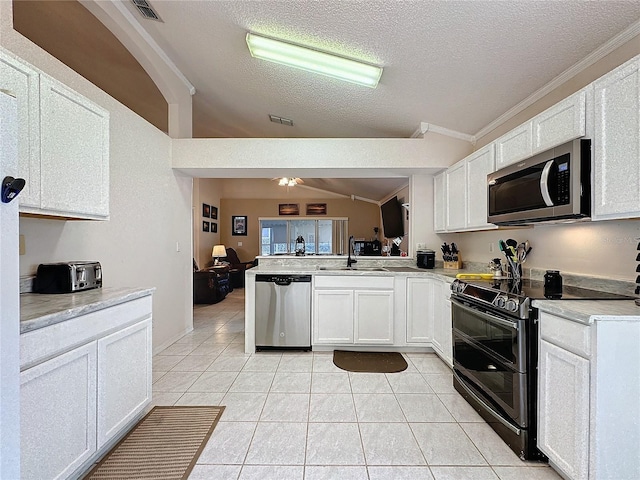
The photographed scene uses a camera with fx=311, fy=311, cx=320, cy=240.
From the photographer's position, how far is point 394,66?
263cm

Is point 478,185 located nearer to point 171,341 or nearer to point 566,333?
point 566,333

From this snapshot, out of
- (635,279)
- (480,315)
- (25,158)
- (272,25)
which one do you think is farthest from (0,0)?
(635,279)

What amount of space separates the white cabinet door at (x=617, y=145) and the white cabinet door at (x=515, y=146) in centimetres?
52

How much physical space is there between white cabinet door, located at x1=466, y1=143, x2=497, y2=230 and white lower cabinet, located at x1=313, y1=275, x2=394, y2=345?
3.36 feet

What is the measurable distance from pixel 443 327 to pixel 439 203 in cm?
151

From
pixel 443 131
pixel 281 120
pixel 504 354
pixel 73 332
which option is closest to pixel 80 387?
pixel 73 332

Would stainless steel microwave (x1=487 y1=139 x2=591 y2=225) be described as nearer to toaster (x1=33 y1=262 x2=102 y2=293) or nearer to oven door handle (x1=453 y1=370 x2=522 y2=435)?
oven door handle (x1=453 y1=370 x2=522 y2=435)

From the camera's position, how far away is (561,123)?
185 cm

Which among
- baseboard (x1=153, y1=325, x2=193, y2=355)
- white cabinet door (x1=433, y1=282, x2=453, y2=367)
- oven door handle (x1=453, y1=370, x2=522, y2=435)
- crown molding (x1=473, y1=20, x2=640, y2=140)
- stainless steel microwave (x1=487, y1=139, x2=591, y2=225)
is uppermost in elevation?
crown molding (x1=473, y1=20, x2=640, y2=140)

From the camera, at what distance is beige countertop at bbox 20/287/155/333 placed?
1.28m

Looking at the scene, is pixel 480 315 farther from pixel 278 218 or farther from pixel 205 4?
pixel 278 218

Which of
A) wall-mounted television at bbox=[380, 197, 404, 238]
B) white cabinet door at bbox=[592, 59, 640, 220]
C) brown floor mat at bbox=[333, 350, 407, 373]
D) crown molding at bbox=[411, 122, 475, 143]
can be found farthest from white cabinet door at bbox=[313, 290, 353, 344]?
wall-mounted television at bbox=[380, 197, 404, 238]

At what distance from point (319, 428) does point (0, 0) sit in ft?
10.0

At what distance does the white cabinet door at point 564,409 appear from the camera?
1368 mm
